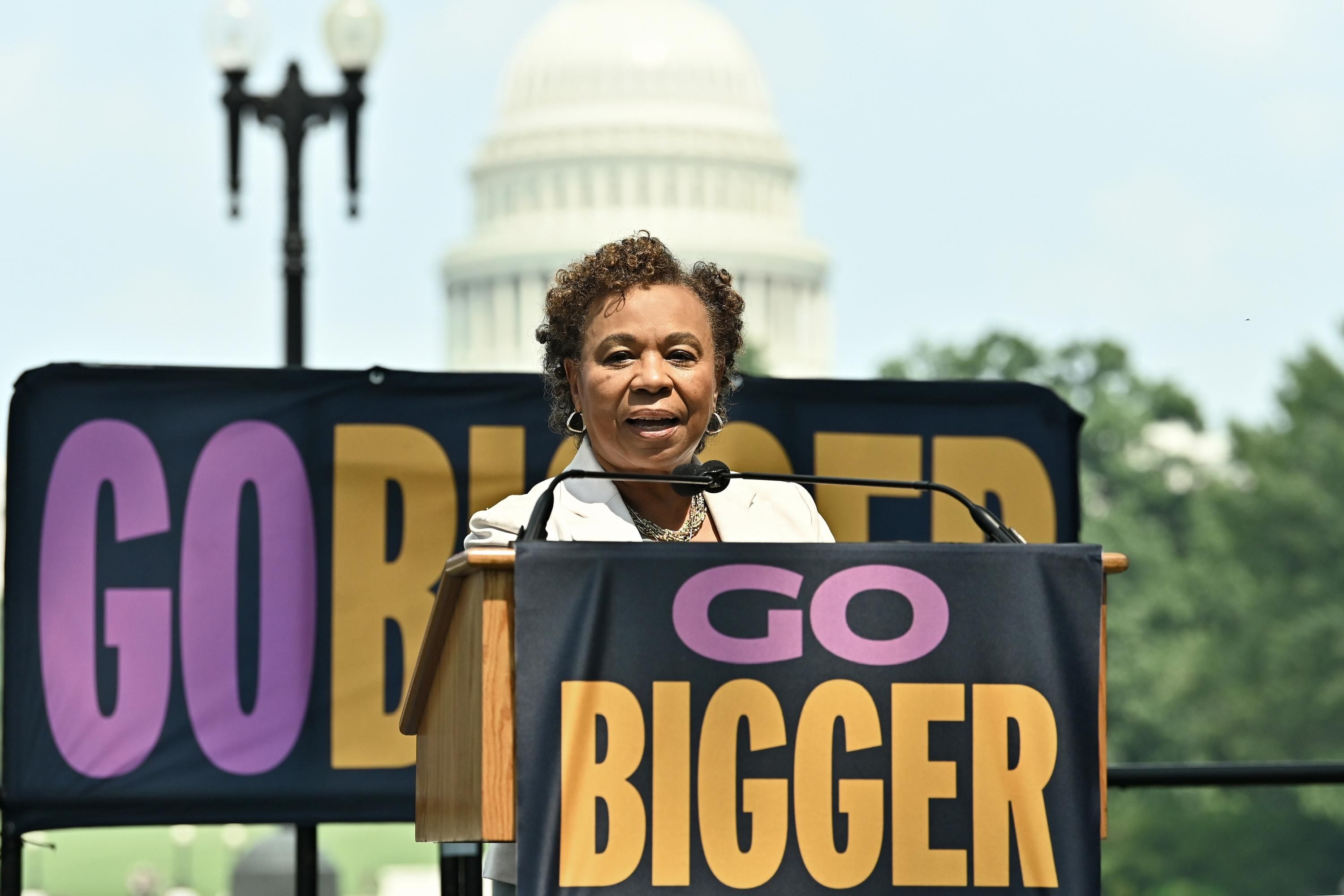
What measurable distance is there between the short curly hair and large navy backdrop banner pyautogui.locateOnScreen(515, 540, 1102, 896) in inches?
21.0

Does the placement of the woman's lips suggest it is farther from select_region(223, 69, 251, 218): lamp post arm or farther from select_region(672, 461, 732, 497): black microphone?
select_region(223, 69, 251, 218): lamp post arm

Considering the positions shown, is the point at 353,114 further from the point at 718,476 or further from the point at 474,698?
the point at 474,698

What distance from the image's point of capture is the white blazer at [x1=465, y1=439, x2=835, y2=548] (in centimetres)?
335

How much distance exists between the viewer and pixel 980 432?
6656mm

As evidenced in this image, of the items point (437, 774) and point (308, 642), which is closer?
point (437, 774)

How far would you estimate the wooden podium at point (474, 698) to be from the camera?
3.06m

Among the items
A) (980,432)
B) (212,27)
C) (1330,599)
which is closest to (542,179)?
(1330,599)

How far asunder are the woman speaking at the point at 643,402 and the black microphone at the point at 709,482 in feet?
0.27

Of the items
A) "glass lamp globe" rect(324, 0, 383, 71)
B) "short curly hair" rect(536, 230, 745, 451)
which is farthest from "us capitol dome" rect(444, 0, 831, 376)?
"short curly hair" rect(536, 230, 745, 451)

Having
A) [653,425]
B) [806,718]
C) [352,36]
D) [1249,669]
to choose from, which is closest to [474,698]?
[806,718]

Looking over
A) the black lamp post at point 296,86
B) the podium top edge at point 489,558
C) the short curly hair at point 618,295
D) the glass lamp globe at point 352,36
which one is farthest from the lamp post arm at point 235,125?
the podium top edge at point 489,558

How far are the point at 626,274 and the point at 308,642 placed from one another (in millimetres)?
2866

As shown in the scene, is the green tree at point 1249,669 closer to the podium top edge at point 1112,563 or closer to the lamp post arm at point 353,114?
the lamp post arm at point 353,114

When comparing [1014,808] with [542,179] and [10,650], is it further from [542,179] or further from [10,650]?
[542,179]
